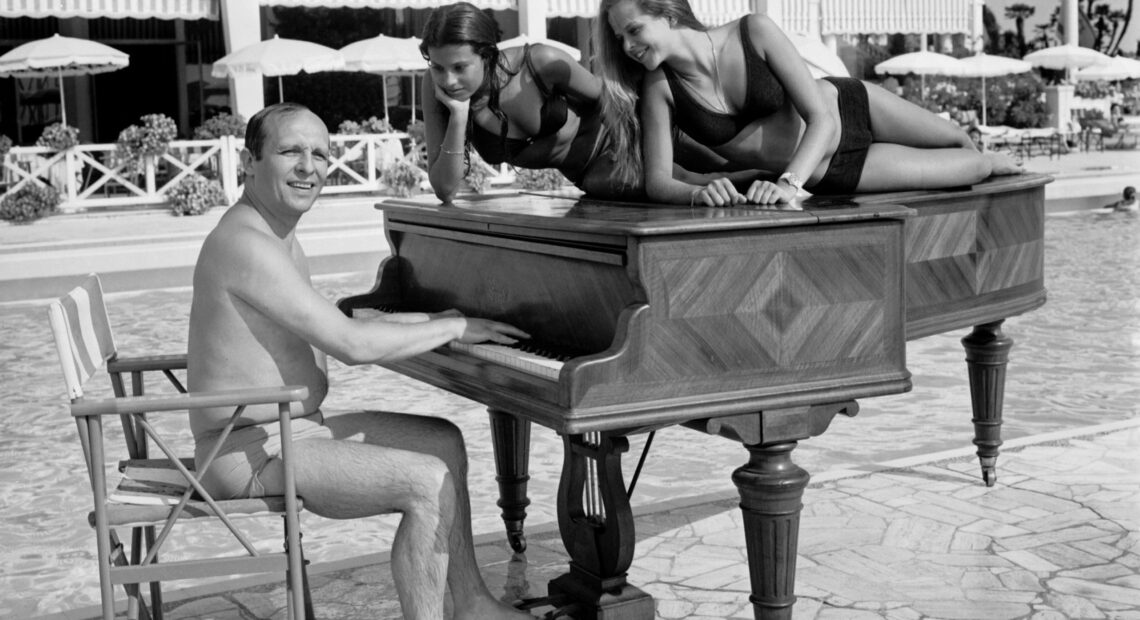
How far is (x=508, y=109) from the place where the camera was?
4.29 m


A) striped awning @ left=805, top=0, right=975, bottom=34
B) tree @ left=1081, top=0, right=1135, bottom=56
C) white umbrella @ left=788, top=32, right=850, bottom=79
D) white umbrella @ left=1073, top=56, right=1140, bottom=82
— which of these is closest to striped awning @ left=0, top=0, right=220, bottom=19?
white umbrella @ left=788, top=32, right=850, bottom=79

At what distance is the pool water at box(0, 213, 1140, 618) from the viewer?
518cm

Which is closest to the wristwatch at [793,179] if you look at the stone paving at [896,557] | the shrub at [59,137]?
the stone paving at [896,557]

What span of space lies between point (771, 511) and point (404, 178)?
14979 millimetres

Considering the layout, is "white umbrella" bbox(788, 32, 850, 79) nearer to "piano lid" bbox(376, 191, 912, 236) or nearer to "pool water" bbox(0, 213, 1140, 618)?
"pool water" bbox(0, 213, 1140, 618)

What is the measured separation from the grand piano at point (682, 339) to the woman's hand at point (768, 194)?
9 centimetres

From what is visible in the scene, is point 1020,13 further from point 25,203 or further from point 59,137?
point 25,203

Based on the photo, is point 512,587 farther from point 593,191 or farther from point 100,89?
point 100,89

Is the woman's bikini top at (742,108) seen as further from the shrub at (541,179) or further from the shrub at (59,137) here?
the shrub at (59,137)

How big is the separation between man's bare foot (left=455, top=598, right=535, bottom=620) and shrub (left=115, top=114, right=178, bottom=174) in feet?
47.3

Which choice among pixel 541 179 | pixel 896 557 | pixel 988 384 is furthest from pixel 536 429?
pixel 541 179

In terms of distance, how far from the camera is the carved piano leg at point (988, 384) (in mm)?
5297

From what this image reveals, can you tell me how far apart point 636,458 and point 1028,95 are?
2456 centimetres

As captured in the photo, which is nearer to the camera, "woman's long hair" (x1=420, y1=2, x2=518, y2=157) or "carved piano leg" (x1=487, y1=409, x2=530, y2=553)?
"woman's long hair" (x1=420, y1=2, x2=518, y2=157)
